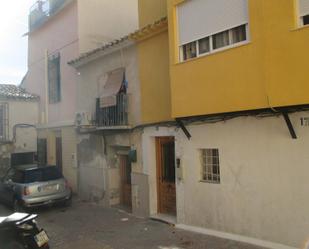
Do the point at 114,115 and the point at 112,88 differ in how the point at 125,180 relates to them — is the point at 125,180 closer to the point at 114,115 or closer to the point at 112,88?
the point at 114,115

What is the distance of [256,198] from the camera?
309 inches

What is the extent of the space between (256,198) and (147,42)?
18.5 ft

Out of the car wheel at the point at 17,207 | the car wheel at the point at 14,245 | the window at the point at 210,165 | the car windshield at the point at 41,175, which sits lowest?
the car wheel at the point at 17,207

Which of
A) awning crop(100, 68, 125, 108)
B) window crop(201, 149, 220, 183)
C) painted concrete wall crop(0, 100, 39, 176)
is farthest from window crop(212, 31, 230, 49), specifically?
painted concrete wall crop(0, 100, 39, 176)

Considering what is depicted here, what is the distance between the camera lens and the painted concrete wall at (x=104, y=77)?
38.4 feet

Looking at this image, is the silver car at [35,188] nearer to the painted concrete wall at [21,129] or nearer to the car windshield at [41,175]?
the car windshield at [41,175]

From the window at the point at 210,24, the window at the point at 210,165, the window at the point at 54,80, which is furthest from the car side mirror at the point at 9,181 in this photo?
the window at the point at 210,24

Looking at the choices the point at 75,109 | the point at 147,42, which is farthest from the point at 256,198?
the point at 75,109

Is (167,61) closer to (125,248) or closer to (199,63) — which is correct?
(199,63)

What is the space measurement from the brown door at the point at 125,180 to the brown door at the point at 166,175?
83.1 inches

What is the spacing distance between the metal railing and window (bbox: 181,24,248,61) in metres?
3.37

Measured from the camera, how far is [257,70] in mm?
7281

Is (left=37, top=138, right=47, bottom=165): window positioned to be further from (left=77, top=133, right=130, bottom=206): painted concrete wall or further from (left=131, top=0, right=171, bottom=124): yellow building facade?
(left=131, top=0, right=171, bottom=124): yellow building facade

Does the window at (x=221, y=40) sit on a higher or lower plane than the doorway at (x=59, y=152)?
higher
